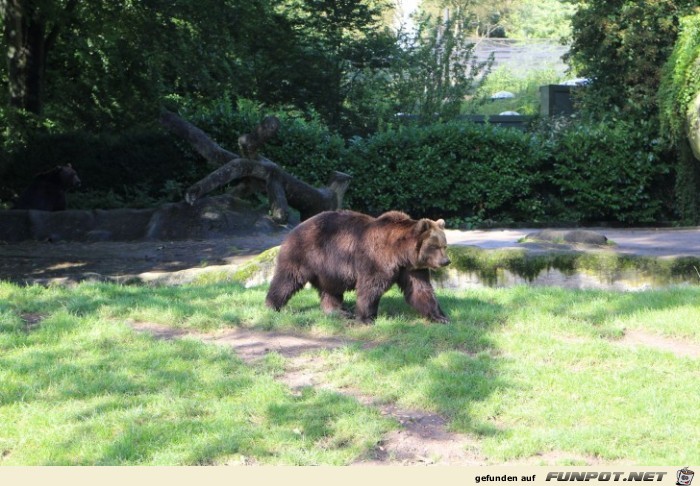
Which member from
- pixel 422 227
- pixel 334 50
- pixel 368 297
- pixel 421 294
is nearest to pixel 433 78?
pixel 334 50

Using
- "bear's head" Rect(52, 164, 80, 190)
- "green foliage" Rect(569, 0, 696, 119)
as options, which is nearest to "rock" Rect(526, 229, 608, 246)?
"green foliage" Rect(569, 0, 696, 119)

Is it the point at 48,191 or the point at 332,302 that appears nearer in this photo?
the point at 332,302

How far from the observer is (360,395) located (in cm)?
661

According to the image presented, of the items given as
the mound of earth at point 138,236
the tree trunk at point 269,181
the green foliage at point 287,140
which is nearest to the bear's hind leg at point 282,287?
the mound of earth at point 138,236

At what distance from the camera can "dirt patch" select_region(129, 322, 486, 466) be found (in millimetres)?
5484

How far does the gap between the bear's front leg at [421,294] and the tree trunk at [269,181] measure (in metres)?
9.26

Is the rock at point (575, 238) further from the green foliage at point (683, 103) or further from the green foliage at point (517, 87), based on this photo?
the green foliage at point (517, 87)

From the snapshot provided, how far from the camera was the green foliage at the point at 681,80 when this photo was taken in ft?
65.8

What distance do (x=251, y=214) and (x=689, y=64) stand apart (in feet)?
35.2

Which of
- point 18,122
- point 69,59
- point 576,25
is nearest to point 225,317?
point 18,122

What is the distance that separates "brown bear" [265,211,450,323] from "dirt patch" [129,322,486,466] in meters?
0.71

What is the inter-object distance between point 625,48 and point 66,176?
14530 millimetres

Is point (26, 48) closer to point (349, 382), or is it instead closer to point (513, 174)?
point (513, 174)

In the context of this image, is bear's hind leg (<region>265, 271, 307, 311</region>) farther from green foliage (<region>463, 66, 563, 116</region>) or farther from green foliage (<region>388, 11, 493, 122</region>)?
green foliage (<region>463, 66, 563, 116</region>)
